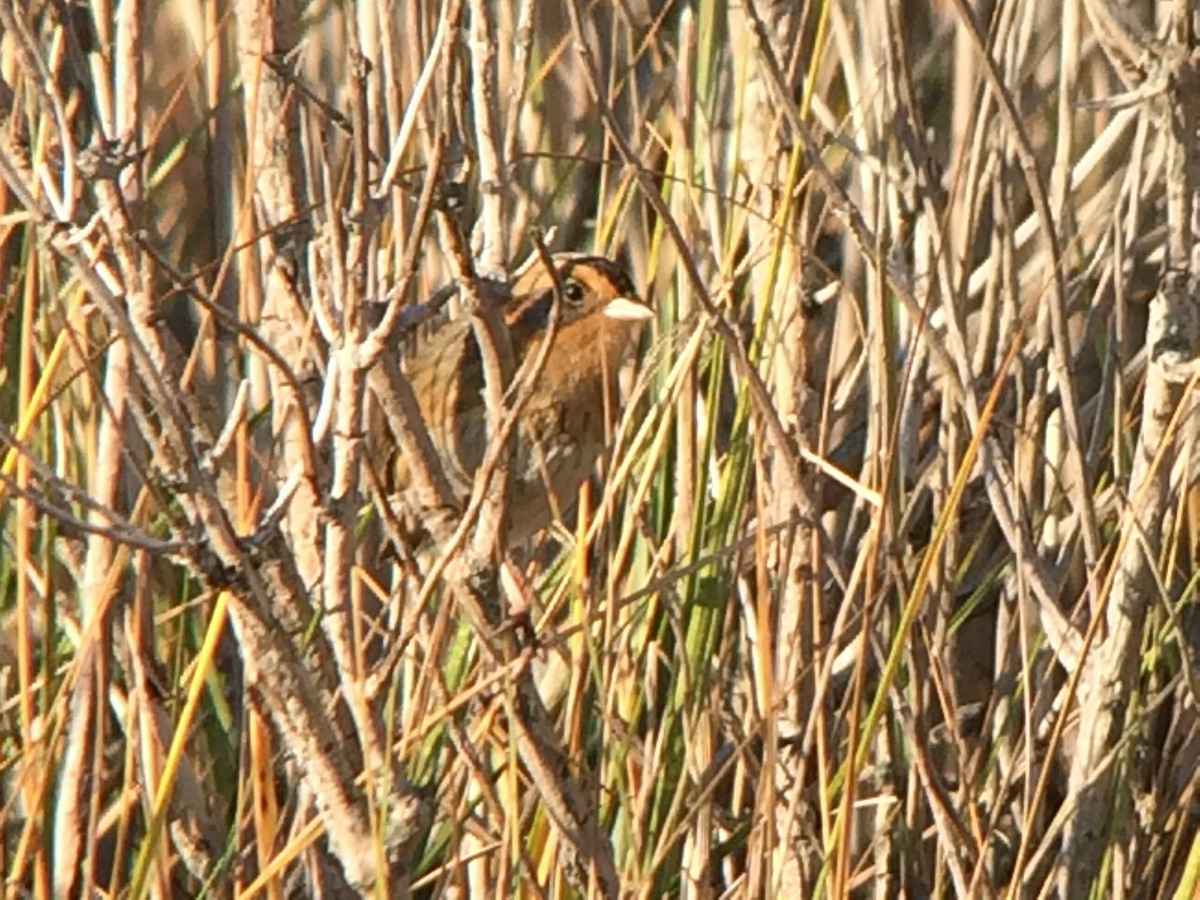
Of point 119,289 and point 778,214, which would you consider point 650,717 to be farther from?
point 119,289

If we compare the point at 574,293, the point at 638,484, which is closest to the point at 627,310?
the point at 574,293

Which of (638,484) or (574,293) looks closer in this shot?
(638,484)

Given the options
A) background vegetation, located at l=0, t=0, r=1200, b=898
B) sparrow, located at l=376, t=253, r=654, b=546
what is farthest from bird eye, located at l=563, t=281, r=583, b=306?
background vegetation, located at l=0, t=0, r=1200, b=898

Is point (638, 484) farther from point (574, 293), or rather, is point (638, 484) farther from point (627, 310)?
point (574, 293)

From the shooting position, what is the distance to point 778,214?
2.11 m

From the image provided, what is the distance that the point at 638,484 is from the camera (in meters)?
2.21

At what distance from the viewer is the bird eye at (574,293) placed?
105 inches

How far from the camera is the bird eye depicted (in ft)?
8.77

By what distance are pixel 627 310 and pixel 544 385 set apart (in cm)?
19

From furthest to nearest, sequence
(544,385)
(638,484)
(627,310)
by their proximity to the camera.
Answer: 1. (544,385)
2. (627,310)
3. (638,484)

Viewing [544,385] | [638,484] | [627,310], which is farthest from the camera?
[544,385]

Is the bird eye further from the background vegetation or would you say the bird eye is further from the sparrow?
the background vegetation

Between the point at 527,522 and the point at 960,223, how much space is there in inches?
24.7

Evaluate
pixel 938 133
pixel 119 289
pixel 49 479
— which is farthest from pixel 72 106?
pixel 938 133
